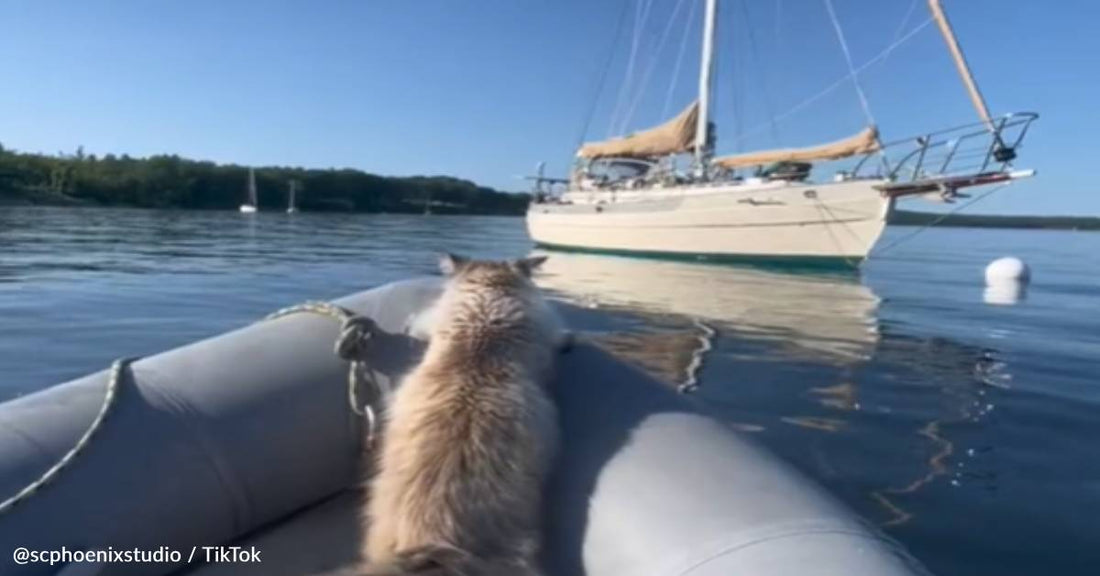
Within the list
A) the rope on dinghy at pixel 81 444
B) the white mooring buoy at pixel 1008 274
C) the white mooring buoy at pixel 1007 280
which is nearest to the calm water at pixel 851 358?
the white mooring buoy at pixel 1007 280

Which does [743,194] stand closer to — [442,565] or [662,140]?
[662,140]

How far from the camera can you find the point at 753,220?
23.4 meters

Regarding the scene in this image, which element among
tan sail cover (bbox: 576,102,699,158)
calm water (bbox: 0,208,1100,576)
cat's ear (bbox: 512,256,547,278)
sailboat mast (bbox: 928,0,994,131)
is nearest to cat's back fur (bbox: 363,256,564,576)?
cat's ear (bbox: 512,256,547,278)

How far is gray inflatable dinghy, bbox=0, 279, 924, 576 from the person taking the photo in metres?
1.78

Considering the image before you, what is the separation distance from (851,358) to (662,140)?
70.0 ft

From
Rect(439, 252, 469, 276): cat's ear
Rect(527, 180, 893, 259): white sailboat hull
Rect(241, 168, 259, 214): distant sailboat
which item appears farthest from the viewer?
Rect(241, 168, 259, 214): distant sailboat

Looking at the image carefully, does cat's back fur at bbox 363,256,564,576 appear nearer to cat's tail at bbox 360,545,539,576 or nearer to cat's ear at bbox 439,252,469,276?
cat's tail at bbox 360,545,539,576

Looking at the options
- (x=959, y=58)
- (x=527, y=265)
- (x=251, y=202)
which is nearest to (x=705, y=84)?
(x=959, y=58)

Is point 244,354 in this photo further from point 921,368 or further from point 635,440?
point 921,368

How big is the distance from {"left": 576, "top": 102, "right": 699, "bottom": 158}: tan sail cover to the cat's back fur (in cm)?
2686

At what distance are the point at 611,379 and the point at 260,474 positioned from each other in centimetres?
108

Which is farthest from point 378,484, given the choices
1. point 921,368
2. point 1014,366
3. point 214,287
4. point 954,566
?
point 214,287

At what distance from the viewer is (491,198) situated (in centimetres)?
10675

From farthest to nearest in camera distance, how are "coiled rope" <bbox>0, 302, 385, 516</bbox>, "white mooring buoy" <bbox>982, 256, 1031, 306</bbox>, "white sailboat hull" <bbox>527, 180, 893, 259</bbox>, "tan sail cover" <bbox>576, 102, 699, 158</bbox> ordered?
"tan sail cover" <bbox>576, 102, 699, 158</bbox> < "white sailboat hull" <bbox>527, 180, 893, 259</bbox> < "white mooring buoy" <bbox>982, 256, 1031, 306</bbox> < "coiled rope" <bbox>0, 302, 385, 516</bbox>
